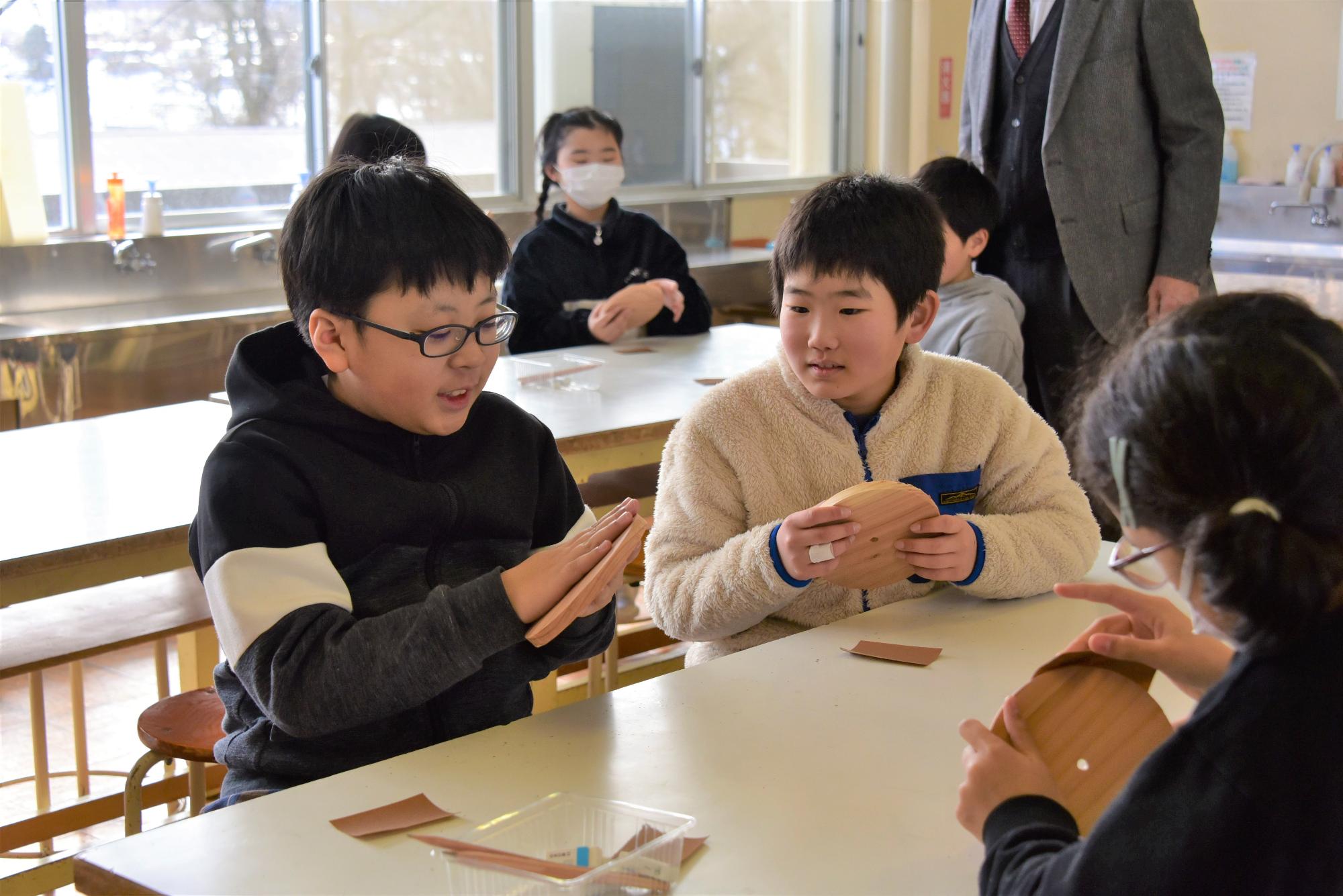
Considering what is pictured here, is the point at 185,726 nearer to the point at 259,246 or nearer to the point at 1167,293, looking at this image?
the point at 1167,293

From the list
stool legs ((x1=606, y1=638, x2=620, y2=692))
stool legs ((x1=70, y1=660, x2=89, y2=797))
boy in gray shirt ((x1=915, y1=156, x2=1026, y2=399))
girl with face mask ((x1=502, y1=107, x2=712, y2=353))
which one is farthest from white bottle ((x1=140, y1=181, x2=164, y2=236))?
boy in gray shirt ((x1=915, y1=156, x2=1026, y2=399))

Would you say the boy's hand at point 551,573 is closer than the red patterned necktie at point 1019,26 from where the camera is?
Yes

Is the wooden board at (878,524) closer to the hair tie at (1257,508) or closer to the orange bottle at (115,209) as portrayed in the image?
the hair tie at (1257,508)

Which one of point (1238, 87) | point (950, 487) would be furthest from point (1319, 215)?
point (950, 487)

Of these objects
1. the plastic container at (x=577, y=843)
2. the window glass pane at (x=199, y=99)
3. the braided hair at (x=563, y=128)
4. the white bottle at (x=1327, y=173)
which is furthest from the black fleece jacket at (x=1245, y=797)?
the white bottle at (x=1327, y=173)

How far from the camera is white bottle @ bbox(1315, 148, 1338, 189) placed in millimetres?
5004

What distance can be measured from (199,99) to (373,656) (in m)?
3.67

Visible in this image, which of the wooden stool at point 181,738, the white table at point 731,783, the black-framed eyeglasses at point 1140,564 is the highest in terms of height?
the black-framed eyeglasses at point 1140,564

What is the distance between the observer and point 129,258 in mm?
4129

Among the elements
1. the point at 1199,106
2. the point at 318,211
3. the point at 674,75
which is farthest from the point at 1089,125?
the point at 674,75

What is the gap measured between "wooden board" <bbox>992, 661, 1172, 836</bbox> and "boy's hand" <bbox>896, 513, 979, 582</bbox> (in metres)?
0.48

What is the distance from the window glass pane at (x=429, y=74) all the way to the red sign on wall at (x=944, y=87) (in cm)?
Answer: 230

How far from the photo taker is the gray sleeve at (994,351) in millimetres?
2838

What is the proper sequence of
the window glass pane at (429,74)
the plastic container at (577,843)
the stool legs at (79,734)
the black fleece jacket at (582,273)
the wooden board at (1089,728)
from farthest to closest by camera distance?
the window glass pane at (429,74), the black fleece jacket at (582,273), the stool legs at (79,734), the wooden board at (1089,728), the plastic container at (577,843)
